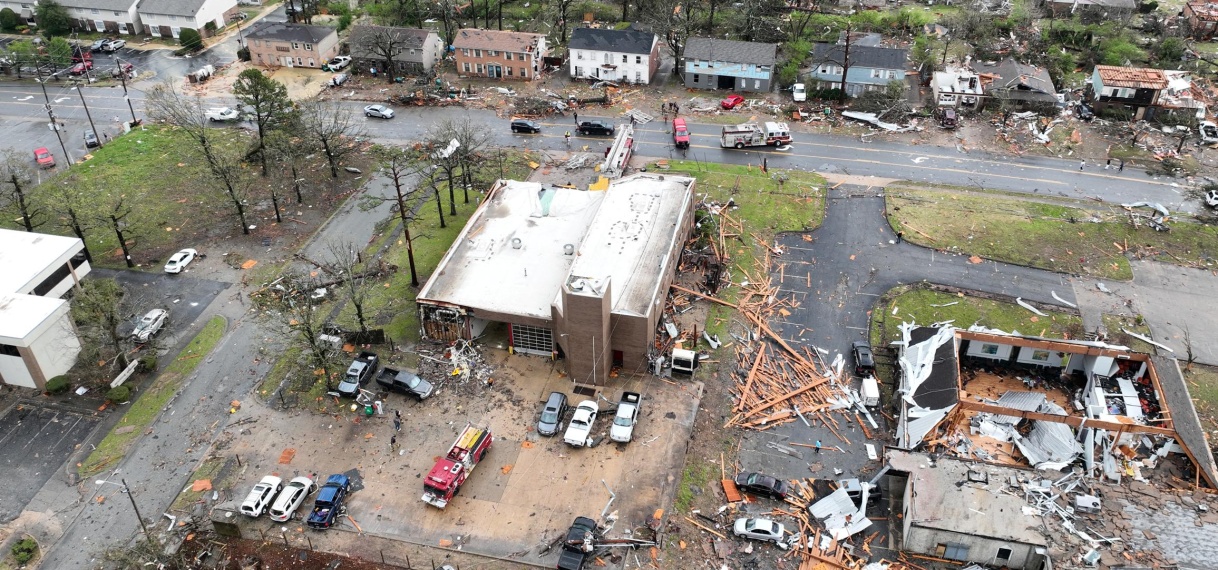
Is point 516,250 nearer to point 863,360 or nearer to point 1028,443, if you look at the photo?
point 863,360

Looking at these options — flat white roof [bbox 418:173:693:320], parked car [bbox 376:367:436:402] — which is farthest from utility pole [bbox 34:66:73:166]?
parked car [bbox 376:367:436:402]

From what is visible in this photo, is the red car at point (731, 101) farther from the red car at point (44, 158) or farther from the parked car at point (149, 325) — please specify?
the red car at point (44, 158)

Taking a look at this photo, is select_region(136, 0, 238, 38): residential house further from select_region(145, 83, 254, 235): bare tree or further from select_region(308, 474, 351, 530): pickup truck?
select_region(308, 474, 351, 530): pickup truck

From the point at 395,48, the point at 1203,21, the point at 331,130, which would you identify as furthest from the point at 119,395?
the point at 1203,21

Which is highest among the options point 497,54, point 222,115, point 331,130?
point 497,54

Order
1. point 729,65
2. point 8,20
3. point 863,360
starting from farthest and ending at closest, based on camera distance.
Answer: point 8,20, point 729,65, point 863,360

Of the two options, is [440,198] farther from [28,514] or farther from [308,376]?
[28,514]

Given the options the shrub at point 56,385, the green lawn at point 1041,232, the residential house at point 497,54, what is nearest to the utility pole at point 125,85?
the residential house at point 497,54

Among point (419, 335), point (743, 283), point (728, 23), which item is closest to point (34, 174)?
point (419, 335)
